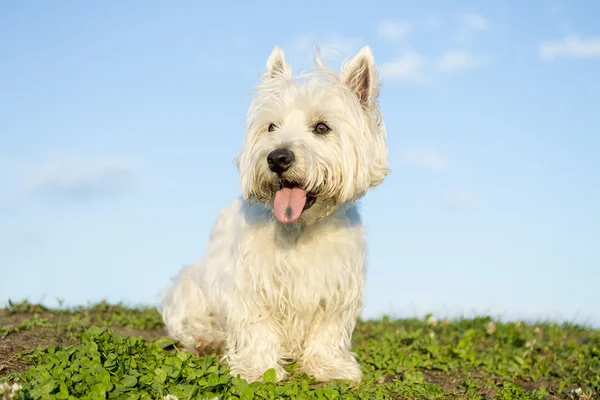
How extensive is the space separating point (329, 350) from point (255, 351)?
28.9 inches

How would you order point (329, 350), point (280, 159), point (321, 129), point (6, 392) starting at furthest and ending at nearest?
point (329, 350) < point (321, 129) < point (280, 159) < point (6, 392)

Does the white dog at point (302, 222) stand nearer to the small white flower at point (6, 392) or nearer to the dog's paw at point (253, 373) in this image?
the dog's paw at point (253, 373)

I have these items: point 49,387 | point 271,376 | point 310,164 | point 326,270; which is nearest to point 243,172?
point 310,164

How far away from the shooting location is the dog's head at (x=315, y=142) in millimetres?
5578

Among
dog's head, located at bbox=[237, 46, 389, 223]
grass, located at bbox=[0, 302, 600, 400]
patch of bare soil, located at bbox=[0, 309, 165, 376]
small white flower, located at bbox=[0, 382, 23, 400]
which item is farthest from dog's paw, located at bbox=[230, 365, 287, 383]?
small white flower, located at bbox=[0, 382, 23, 400]

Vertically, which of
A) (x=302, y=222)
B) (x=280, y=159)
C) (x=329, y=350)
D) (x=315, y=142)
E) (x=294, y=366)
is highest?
(x=315, y=142)

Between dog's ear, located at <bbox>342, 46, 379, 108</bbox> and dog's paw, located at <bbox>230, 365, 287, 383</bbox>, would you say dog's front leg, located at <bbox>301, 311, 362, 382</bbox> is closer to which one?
dog's paw, located at <bbox>230, 365, 287, 383</bbox>

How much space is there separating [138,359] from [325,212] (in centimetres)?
211

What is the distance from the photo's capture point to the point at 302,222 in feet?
19.8

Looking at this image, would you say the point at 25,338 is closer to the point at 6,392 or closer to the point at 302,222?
the point at 6,392

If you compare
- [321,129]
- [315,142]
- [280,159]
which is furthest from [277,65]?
[280,159]

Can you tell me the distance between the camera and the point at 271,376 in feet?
18.4

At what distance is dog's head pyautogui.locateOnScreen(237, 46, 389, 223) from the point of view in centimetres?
558

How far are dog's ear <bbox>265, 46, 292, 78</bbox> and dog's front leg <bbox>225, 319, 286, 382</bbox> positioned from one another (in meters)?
2.36
